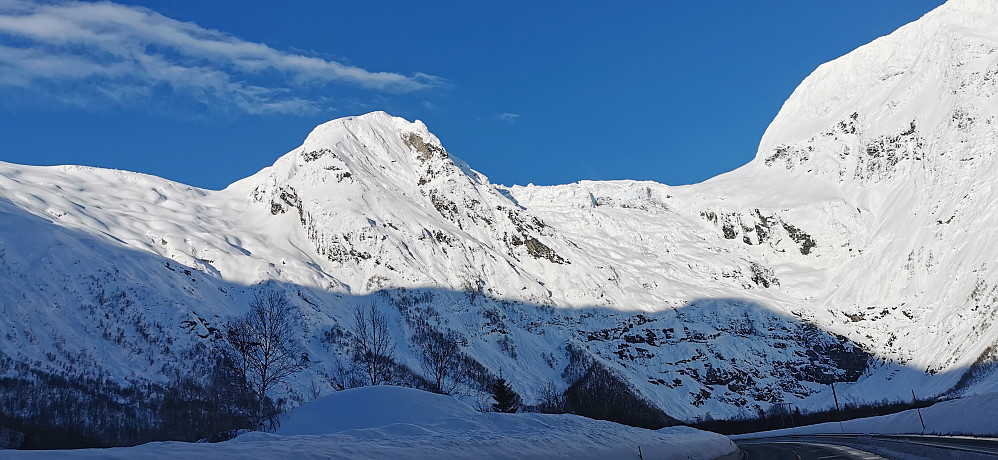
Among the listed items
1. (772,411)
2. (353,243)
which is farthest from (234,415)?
(772,411)

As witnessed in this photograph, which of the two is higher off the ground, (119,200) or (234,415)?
(119,200)

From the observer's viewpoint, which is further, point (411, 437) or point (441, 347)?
point (441, 347)

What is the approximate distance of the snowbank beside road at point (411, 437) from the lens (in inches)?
679

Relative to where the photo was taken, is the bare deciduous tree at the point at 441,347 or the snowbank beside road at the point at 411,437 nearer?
the snowbank beside road at the point at 411,437

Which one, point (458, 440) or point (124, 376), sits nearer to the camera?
point (458, 440)

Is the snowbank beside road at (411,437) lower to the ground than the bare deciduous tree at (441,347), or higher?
lower

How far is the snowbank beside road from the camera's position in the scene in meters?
17.2

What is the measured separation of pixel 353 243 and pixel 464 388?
63294 millimetres

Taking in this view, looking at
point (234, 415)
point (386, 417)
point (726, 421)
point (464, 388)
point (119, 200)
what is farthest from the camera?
point (119, 200)

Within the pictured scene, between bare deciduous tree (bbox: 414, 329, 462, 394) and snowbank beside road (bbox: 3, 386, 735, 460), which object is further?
bare deciduous tree (bbox: 414, 329, 462, 394)

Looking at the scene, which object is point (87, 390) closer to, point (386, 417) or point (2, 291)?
point (2, 291)

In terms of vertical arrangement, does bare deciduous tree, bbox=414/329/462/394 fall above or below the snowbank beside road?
above

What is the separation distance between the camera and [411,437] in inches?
898

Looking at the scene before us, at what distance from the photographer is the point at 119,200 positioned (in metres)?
192
